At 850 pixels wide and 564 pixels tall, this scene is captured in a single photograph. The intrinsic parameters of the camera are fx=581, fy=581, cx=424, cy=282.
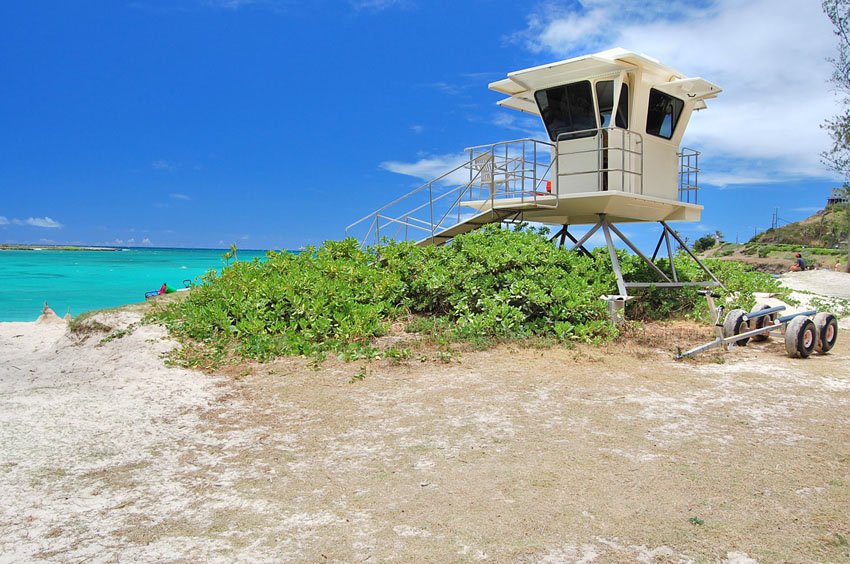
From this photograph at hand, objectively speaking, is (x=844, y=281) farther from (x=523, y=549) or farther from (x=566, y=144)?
(x=523, y=549)

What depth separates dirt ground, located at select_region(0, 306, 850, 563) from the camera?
12.2 feet

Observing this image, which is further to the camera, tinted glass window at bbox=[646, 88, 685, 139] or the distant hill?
the distant hill

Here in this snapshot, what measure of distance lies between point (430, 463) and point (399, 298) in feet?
22.6

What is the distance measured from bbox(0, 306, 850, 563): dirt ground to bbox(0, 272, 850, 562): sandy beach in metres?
0.02

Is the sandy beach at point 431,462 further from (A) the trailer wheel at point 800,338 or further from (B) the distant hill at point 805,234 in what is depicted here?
(B) the distant hill at point 805,234

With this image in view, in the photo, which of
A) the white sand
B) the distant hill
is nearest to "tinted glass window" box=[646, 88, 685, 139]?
the white sand

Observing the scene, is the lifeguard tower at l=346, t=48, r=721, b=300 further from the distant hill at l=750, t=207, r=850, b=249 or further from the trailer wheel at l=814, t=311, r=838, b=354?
the distant hill at l=750, t=207, r=850, b=249

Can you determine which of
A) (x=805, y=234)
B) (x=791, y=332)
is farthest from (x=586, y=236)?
(x=805, y=234)

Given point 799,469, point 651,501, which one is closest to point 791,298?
point 799,469

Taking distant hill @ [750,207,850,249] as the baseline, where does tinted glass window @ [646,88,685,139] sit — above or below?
below

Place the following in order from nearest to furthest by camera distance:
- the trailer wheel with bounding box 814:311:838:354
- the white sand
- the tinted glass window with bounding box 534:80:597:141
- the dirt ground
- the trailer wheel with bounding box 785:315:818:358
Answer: the dirt ground → the white sand → the trailer wheel with bounding box 785:315:818:358 → the trailer wheel with bounding box 814:311:838:354 → the tinted glass window with bounding box 534:80:597:141

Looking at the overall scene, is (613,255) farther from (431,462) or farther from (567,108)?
(431,462)

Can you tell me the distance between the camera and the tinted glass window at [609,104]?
38.9ft

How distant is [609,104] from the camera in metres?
11.9
